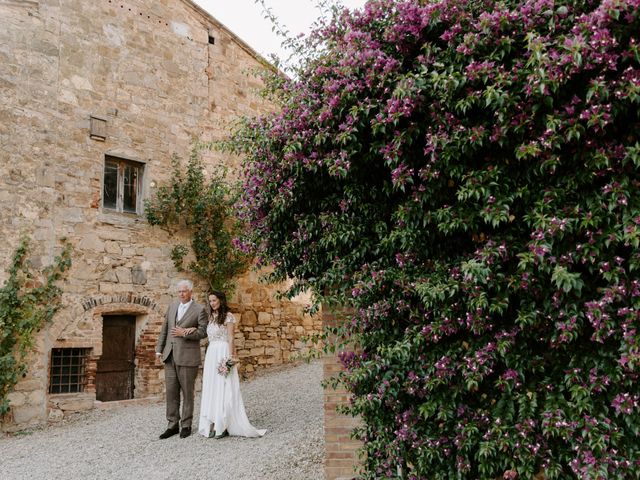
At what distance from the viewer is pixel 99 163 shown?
9.18 m

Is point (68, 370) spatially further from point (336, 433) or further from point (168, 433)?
point (336, 433)

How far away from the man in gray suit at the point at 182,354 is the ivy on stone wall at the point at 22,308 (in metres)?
2.36

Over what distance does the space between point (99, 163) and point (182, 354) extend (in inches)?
161

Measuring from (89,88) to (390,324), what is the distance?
730 cm

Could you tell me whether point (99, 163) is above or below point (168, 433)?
above

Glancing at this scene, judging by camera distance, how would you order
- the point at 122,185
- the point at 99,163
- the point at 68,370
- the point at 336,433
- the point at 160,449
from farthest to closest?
the point at 122,185 → the point at 99,163 → the point at 68,370 → the point at 160,449 → the point at 336,433

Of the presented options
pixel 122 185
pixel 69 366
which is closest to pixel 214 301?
pixel 69 366

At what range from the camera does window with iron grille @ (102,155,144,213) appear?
938 cm

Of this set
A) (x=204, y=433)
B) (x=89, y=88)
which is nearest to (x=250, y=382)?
(x=204, y=433)

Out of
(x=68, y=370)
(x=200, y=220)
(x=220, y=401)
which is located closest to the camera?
(x=220, y=401)

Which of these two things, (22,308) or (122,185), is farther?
(122,185)

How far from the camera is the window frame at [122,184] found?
9.30m

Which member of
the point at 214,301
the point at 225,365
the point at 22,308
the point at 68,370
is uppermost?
the point at 214,301

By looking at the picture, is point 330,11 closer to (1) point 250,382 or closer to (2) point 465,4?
(2) point 465,4
